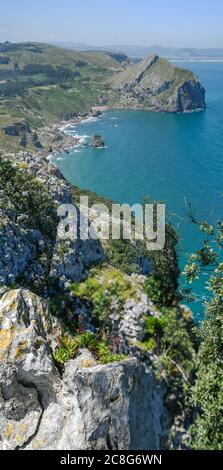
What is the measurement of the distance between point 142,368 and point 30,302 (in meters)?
5.00

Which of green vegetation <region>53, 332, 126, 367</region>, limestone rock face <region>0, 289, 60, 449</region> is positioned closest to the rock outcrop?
green vegetation <region>53, 332, 126, 367</region>

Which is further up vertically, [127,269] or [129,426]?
[129,426]

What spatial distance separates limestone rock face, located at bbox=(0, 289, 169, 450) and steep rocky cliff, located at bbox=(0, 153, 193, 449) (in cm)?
3

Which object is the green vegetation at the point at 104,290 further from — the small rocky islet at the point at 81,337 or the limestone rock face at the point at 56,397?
the limestone rock face at the point at 56,397

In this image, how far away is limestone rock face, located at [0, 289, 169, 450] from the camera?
Answer: 12.1 metres

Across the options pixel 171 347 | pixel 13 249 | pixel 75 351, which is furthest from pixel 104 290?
pixel 75 351

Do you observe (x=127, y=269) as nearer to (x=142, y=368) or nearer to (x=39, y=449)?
(x=142, y=368)

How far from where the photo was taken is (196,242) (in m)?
92.4

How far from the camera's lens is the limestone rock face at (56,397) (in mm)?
12109

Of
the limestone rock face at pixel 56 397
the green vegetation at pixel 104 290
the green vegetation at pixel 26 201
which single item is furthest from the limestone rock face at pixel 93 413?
the green vegetation at pixel 26 201

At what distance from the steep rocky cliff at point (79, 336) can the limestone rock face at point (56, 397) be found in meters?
0.03

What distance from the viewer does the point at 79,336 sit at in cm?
1981

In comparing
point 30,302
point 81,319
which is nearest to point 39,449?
point 30,302

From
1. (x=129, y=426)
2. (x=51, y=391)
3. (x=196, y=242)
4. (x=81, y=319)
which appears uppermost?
(x=51, y=391)
